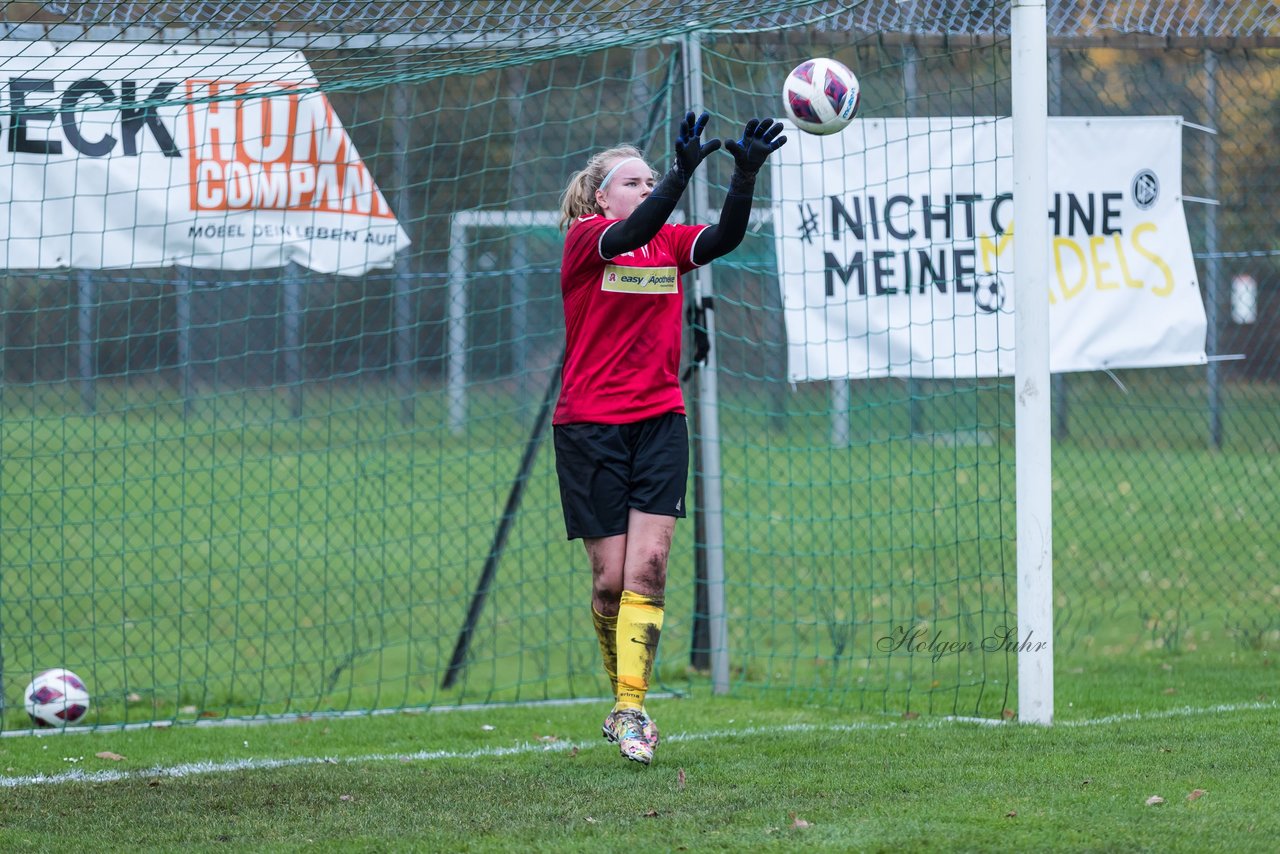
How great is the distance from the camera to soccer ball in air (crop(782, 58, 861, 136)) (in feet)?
16.0

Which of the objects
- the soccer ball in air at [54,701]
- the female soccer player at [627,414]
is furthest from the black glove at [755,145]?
the soccer ball in air at [54,701]

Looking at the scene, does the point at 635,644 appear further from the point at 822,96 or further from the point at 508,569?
the point at 508,569

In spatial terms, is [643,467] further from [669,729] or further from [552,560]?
[552,560]

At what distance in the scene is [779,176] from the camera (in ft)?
21.6

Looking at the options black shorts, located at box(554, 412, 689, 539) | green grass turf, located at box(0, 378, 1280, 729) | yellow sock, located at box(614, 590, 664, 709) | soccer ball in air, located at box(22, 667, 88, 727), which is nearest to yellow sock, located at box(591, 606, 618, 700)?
yellow sock, located at box(614, 590, 664, 709)

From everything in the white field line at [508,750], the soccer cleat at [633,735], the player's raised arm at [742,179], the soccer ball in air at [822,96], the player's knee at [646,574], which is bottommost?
the white field line at [508,750]

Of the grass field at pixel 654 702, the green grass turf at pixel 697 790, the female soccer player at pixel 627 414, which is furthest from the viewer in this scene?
the female soccer player at pixel 627 414

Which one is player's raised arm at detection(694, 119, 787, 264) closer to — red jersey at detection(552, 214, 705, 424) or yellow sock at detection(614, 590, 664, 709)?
red jersey at detection(552, 214, 705, 424)

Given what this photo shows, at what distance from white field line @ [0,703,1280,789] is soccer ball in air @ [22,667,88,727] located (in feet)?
3.25

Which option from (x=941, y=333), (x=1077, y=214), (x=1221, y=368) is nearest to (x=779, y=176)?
(x=941, y=333)

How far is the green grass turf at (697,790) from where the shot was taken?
3.71 metres

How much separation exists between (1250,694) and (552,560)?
5901mm

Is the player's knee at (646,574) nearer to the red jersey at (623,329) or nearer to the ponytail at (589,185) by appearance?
the red jersey at (623,329)

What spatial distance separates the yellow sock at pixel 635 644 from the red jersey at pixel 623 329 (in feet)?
1.98
